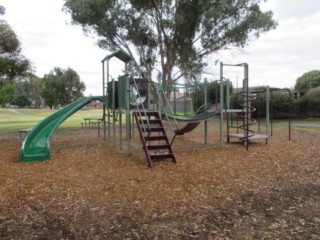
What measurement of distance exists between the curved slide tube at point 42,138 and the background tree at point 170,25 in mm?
7178

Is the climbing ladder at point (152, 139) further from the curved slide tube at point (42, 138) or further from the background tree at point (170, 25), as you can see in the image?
the background tree at point (170, 25)

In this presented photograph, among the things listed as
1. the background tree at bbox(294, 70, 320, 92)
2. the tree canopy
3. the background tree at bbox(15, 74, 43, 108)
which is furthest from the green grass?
the background tree at bbox(15, 74, 43, 108)

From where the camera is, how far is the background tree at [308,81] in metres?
42.4

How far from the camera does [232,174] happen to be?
227 inches

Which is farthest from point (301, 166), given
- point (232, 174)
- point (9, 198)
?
point (9, 198)

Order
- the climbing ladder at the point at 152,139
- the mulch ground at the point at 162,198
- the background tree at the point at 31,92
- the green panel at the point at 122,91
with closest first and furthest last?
the mulch ground at the point at 162,198 → the climbing ladder at the point at 152,139 → the green panel at the point at 122,91 → the background tree at the point at 31,92

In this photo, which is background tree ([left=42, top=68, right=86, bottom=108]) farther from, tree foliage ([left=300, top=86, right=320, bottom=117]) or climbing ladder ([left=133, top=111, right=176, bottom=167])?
climbing ladder ([left=133, top=111, right=176, bottom=167])

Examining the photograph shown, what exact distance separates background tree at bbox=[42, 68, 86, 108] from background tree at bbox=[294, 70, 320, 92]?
38.8 meters

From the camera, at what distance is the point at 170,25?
15.8m

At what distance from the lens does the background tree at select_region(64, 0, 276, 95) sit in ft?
52.1

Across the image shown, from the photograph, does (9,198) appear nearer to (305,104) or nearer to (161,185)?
(161,185)

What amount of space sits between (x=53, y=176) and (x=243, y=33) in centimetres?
1467

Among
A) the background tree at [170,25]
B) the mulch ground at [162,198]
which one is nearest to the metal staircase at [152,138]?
the mulch ground at [162,198]

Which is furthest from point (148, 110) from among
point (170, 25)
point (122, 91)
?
point (170, 25)
